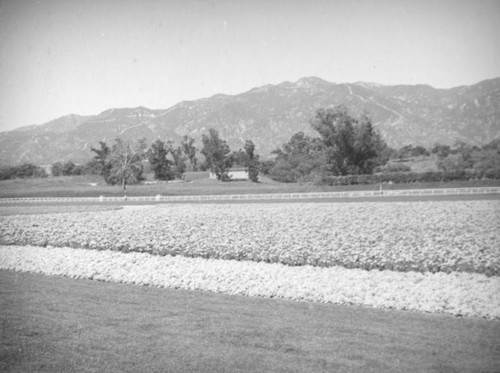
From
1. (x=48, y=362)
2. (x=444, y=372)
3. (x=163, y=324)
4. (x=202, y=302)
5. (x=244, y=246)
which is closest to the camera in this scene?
(x=444, y=372)

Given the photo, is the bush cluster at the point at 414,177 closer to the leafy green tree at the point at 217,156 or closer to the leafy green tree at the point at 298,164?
the leafy green tree at the point at 298,164

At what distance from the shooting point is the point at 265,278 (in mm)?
14172

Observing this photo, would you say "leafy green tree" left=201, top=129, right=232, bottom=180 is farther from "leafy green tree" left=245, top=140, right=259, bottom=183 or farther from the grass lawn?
the grass lawn

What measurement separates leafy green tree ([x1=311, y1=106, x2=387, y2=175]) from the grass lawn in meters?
77.3

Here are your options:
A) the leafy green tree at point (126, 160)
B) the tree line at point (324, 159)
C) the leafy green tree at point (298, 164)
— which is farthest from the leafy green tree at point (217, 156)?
the leafy green tree at point (126, 160)

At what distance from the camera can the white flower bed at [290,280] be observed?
36.7 feet

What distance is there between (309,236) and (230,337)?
9.68m

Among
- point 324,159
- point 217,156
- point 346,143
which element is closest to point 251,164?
point 217,156

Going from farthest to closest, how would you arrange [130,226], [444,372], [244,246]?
1. [130,226]
2. [244,246]
3. [444,372]

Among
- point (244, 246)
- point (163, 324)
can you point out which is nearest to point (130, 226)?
point (244, 246)

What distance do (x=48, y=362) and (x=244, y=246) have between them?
1097cm

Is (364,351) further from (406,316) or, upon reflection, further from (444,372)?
(406,316)

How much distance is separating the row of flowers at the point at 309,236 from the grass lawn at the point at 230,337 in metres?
4.78

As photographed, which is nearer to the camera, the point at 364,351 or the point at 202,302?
the point at 364,351
